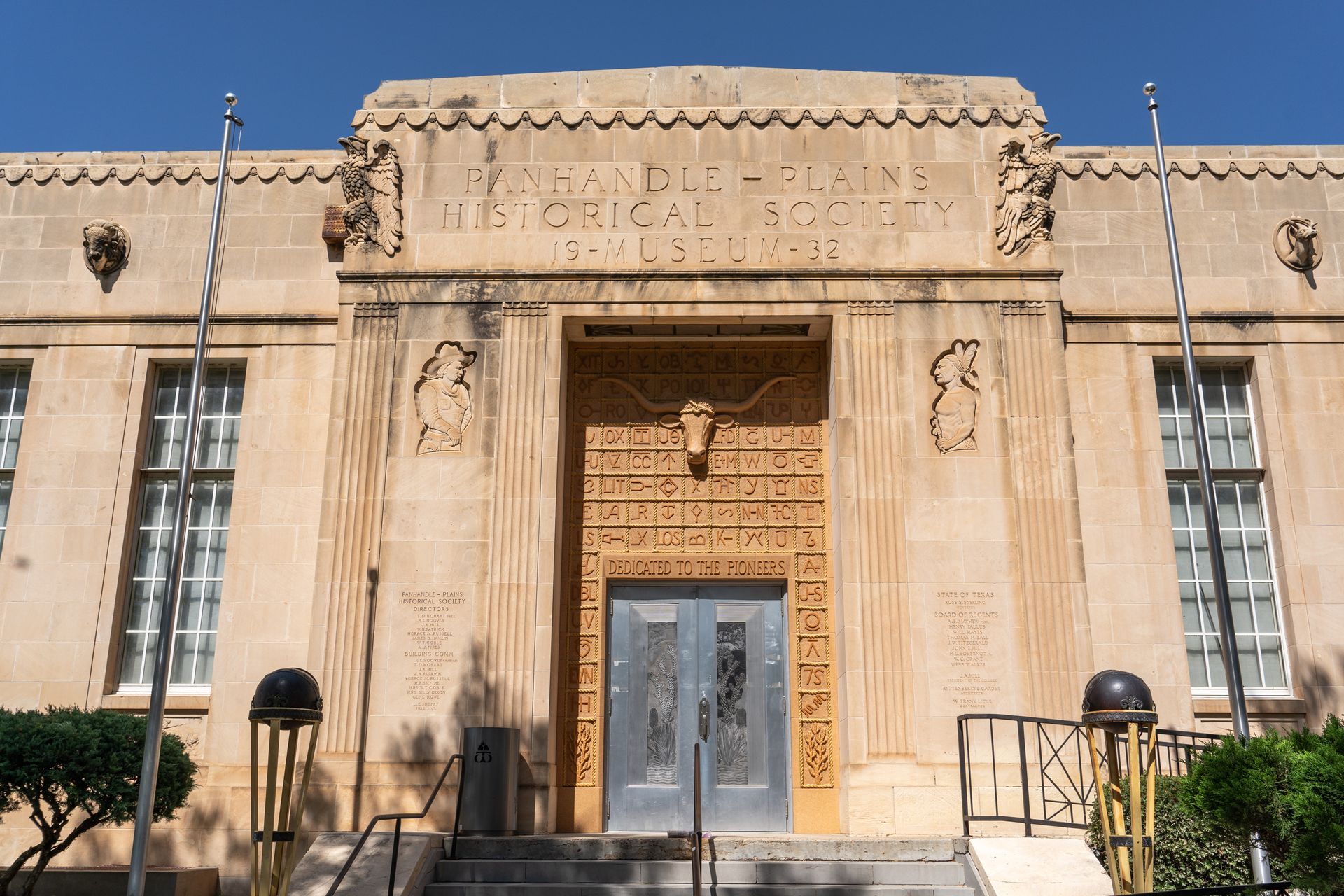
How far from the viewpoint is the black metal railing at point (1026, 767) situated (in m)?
12.6

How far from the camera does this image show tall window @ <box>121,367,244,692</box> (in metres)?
14.7

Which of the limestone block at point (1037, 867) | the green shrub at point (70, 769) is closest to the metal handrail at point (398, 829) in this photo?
the green shrub at point (70, 769)

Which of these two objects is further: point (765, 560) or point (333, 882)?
point (765, 560)

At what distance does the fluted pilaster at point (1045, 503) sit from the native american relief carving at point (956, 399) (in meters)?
0.41

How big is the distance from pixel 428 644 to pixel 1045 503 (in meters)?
7.09

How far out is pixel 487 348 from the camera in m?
14.5

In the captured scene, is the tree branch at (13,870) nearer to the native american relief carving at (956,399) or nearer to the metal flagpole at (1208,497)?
the native american relief carving at (956,399)

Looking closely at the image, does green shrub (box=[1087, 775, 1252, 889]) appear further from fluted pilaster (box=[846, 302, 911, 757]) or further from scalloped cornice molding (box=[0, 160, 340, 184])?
scalloped cornice molding (box=[0, 160, 340, 184])

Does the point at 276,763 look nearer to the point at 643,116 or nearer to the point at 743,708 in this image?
the point at 743,708

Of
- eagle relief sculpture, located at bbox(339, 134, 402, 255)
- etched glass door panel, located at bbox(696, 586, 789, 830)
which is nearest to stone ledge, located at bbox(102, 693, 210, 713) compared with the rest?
eagle relief sculpture, located at bbox(339, 134, 402, 255)

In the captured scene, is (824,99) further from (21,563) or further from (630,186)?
(21,563)

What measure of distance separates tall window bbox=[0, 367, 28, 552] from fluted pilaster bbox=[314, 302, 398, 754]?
4.59m

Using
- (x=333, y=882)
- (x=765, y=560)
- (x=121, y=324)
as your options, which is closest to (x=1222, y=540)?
(x=765, y=560)

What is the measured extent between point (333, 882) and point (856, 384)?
7771 mm
